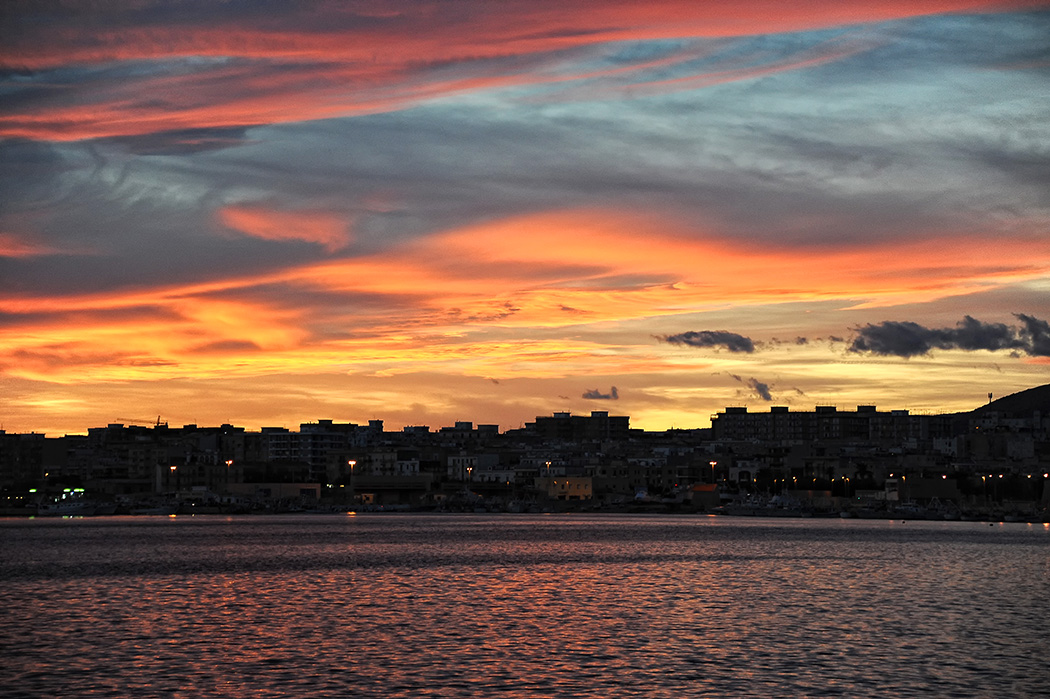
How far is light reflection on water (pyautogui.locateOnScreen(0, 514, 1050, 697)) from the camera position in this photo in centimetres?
3575

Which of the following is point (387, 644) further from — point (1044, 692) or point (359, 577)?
point (359, 577)

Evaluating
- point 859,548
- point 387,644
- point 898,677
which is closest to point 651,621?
point 387,644

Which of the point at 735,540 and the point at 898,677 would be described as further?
the point at 735,540

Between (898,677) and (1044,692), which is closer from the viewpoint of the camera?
(1044,692)

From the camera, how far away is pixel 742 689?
34.5 meters

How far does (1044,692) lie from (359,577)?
1793 inches

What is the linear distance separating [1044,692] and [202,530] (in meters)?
130

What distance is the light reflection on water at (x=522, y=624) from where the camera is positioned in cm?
3575

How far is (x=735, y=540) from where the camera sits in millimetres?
126250

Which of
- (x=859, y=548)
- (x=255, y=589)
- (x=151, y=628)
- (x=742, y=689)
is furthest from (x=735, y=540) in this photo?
(x=742, y=689)

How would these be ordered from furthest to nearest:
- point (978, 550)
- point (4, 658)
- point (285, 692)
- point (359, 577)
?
point (978, 550) → point (359, 577) → point (4, 658) → point (285, 692)

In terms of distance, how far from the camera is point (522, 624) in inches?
1946

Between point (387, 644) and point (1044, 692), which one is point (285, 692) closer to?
point (387, 644)

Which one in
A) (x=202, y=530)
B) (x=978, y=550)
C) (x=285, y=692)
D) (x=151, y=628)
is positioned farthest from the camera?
(x=202, y=530)
